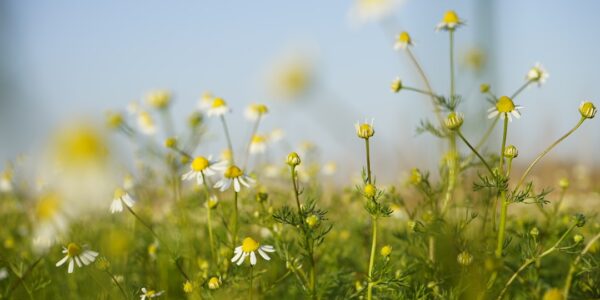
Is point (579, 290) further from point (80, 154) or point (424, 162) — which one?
point (80, 154)

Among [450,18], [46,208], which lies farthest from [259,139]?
[450,18]

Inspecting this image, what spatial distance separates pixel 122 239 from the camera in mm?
2287

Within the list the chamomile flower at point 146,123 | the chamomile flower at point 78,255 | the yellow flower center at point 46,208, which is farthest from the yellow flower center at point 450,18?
the yellow flower center at point 46,208

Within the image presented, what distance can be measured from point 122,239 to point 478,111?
1.70 meters

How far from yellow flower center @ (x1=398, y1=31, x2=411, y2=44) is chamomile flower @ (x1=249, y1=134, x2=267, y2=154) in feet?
4.27

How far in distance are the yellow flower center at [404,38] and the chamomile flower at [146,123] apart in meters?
1.64

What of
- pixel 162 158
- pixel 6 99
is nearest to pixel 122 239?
pixel 162 158

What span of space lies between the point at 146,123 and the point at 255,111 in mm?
673

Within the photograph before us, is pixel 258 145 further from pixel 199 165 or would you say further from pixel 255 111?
pixel 199 165

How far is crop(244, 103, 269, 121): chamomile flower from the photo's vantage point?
2.56 metres

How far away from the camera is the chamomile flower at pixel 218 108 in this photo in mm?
2494

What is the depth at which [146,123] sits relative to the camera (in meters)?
3.17

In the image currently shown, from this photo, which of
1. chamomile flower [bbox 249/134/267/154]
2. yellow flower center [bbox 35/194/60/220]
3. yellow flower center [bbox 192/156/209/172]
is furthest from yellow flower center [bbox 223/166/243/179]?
yellow flower center [bbox 35/194/60/220]

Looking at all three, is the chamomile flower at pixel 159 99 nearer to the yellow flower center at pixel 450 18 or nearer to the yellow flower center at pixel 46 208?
the yellow flower center at pixel 46 208
